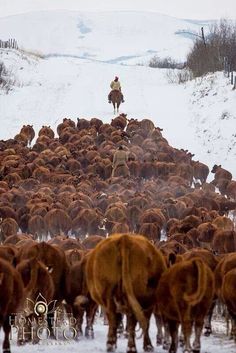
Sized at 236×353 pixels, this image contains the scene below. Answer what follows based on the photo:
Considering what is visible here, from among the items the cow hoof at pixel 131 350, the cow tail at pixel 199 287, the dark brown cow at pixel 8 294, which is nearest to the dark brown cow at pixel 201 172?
the cow tail at pixel 199 287

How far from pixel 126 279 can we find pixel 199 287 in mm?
844

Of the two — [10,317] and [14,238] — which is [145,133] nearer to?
[14,238]

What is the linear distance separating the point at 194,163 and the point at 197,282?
16411 millimetres

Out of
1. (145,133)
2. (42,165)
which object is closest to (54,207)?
(42,165)

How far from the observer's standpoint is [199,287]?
8172 millimetres

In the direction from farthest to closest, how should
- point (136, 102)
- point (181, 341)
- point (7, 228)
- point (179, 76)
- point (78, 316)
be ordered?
point (179, 76), point (136, 102), point (7, 228), point (78, 316), point (181, 341)

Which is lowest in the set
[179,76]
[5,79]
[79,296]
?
[79,296]

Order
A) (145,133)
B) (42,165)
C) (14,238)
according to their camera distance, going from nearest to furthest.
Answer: (14,238), (42,165), (145,133)

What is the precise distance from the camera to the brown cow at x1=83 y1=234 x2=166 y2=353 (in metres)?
8.29

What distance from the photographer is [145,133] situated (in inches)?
1153

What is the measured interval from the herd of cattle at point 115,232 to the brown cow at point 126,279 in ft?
0.04

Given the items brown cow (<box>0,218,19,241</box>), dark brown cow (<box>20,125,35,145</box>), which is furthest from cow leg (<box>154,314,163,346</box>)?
dark brown cow (<box>20,125,35,145</box>)

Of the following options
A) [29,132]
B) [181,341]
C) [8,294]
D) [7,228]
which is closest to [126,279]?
[8,294]

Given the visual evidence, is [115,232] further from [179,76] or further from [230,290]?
[179,76]
